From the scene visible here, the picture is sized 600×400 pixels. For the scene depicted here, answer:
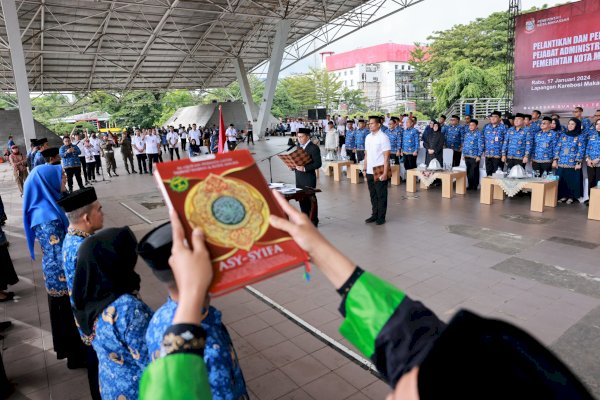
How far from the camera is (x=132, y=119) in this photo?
3666 centimetres

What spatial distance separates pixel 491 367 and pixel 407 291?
3588 millimetres

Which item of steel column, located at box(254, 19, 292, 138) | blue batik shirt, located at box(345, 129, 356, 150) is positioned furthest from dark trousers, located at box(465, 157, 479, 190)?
steel column, located at box(254, 19, 292, 138)

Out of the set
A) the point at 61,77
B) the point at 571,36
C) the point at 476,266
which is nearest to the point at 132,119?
the point at 61,77

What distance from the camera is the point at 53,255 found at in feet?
10.0

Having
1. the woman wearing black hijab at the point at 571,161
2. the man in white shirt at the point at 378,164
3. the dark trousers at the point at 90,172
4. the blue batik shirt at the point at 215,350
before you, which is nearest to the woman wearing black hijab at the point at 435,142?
the woman wearing black hijab at the point at 571,161

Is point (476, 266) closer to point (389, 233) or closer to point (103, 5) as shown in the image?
point (389, 233)

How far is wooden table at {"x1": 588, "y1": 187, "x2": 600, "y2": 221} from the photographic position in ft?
19.8

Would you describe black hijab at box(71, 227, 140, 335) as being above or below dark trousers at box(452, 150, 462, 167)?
above

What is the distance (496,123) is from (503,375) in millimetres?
8953

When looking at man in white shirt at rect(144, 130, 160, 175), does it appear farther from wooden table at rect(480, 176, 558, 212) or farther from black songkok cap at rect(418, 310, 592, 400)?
black songkok cap at rect(418, 310, 592, 400)

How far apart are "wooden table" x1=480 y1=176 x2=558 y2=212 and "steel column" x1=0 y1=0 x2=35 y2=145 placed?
1168 cm

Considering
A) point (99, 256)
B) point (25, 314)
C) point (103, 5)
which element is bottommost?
point (25, 314)

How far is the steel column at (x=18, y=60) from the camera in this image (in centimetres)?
1063

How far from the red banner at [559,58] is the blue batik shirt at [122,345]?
1204 cm
